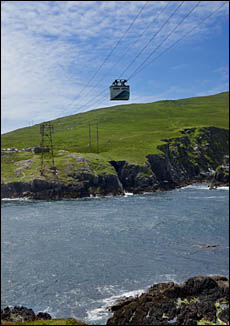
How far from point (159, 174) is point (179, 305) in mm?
96812

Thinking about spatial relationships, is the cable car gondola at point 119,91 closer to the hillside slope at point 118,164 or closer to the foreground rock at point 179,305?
the foreground rock at point 179,305

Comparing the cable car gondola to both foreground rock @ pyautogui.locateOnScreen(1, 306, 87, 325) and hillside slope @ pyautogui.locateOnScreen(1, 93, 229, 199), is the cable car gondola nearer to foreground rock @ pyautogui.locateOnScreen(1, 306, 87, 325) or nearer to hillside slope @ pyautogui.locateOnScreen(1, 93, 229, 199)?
foreground rock @ pyautogui.locateOnScreen(1, 306, 87, 325)

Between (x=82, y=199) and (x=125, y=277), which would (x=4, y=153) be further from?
(x=125, y=277)

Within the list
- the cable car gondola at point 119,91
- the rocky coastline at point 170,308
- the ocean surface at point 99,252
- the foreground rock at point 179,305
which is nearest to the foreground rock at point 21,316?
the rocky coastline at point 170,308

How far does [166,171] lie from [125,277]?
92.5 meters

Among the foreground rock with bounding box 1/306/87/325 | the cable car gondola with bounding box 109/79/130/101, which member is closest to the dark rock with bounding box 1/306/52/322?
the foreground rock with bounding box 1/306/87/325

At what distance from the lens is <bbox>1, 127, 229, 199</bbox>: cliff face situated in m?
103

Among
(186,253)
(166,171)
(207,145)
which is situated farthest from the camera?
(207,145)

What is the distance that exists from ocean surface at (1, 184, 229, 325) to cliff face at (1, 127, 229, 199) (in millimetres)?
20019

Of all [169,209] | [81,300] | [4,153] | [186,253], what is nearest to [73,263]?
[81,300]

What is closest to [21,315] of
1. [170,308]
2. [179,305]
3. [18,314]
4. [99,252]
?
[18,314]

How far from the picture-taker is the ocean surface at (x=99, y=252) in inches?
1391

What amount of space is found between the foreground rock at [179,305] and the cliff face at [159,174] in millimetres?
69590

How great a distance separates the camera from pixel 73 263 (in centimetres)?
4397
